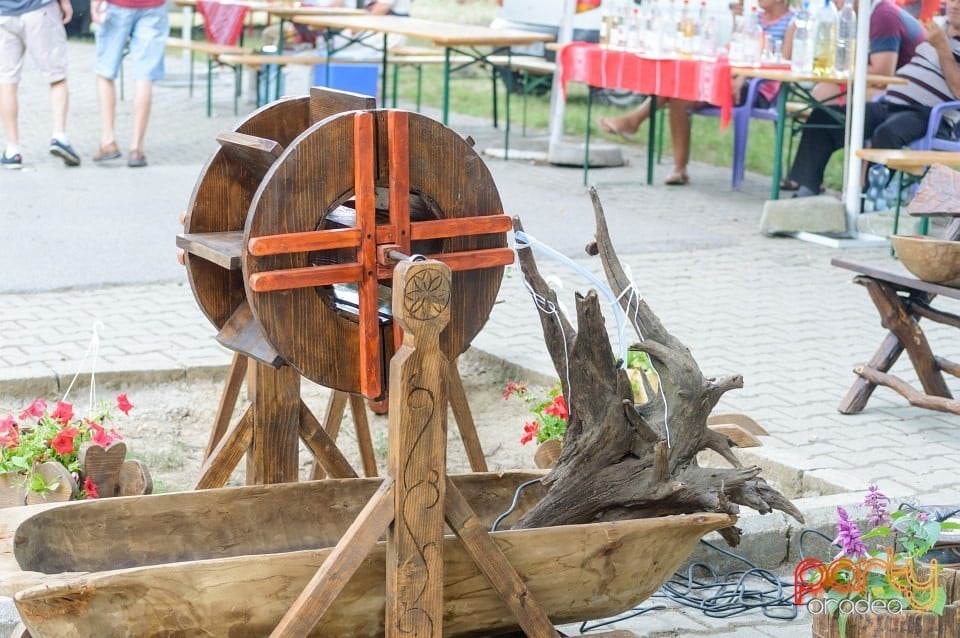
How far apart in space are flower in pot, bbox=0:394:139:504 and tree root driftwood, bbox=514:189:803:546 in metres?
1.33

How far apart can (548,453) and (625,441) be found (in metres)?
1.25

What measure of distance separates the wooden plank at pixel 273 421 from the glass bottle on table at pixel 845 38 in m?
6.22

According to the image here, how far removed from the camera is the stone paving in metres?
4.59

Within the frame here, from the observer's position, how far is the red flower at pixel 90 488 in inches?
153

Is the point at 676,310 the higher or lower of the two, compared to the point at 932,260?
lower

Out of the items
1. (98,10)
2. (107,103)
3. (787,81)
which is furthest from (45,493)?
(107,103)

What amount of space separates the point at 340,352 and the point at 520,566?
1.98 ft

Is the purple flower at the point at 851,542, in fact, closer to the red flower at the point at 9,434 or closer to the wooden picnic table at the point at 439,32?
the red flower at the point at 9,434

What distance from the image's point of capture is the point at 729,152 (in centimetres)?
1277

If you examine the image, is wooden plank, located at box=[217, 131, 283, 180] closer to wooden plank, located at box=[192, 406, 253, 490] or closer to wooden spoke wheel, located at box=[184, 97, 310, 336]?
wooden spoke wheel, located at box=[184, 97, 310, 336]

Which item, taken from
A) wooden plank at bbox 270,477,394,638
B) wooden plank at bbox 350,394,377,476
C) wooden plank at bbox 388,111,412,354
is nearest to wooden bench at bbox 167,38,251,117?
wooden plank at bbox 350,394,377,476

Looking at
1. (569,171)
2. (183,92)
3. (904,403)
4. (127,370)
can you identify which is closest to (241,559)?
(127,370)

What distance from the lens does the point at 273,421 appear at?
3.61m

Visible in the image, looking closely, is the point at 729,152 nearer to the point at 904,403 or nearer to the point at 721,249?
the point at 721,249
